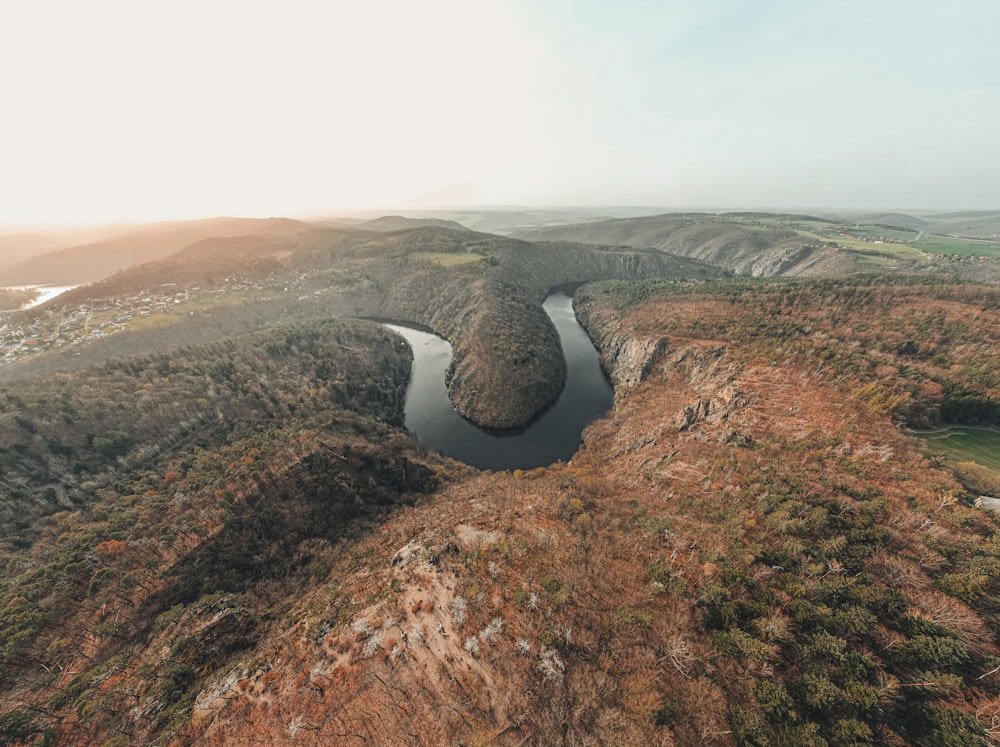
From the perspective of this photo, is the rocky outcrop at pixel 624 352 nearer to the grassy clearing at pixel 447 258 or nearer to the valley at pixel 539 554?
the valley at pixel 539 554

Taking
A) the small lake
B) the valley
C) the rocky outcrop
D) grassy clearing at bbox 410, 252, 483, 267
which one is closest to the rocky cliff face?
the small lake

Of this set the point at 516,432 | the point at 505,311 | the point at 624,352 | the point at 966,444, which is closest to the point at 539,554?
the point at 516,432

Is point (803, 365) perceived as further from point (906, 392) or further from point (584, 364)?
point (584, 364)

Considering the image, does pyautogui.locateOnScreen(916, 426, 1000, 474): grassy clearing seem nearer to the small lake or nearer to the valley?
the valley

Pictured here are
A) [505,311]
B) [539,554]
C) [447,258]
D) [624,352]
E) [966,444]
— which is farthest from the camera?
[447,258]

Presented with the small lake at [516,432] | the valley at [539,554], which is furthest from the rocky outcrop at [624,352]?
the small lake at [516,432]

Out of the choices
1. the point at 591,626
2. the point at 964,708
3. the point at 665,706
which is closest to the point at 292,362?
the point at 591,626

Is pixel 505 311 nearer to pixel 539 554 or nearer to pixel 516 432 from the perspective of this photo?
pixel 516 432

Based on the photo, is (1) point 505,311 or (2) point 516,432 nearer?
(2) point 516,432
